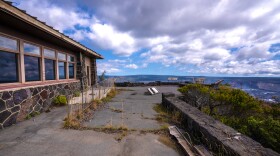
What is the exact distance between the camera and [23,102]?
5609mm

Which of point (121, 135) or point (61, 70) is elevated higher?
point (61, 70)

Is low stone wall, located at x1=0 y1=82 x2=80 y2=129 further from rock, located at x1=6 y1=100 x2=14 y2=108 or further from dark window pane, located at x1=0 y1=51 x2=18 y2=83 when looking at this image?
dark window pane, located at x1=0 y1=51 x2=18 y2=83

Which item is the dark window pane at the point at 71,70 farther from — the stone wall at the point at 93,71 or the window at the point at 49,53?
the stone wall at the point at 93,71

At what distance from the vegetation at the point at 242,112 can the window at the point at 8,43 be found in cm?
751

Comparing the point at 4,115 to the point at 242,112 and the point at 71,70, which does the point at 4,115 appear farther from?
the point at 242,112

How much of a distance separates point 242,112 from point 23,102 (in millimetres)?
8174

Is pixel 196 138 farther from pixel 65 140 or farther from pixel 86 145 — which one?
pixel 65 140

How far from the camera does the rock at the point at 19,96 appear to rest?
5275 mm

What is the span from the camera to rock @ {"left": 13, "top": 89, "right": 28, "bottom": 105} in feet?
17.3

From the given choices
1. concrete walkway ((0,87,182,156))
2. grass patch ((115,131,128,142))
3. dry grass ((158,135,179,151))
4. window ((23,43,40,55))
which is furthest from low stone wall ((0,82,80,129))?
dry grass ((158,135,179,151))

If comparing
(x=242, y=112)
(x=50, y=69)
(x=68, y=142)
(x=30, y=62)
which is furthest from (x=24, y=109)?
(x=242, y=112)

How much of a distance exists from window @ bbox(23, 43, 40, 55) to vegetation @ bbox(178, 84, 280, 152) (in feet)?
23.5

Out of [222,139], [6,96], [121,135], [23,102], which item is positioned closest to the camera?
[222,139]

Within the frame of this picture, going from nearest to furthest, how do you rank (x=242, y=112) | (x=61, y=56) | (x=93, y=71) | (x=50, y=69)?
(x=242, y=112), (x=50, y=69), (x=61, y=56), (x=93, y=71)
